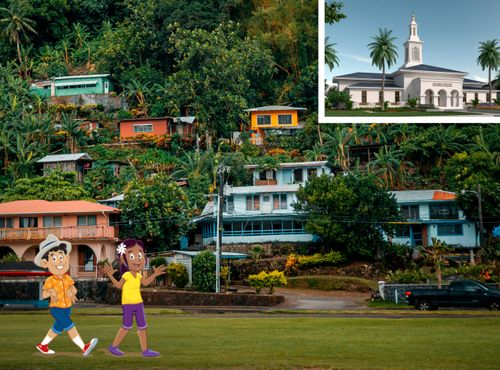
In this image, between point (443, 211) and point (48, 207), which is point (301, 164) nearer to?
point (443, 211)

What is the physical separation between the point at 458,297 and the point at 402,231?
750 inches

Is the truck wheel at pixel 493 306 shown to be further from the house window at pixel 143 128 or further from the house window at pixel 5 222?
the house window at pixel 143 128

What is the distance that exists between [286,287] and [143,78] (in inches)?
1187

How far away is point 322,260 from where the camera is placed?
47438mm

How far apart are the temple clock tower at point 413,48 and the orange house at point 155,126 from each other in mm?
34030

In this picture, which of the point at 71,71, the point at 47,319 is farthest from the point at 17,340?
the point at 71,71

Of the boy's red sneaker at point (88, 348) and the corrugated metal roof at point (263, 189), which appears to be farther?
the corrugated metal roof at point (263, 189)

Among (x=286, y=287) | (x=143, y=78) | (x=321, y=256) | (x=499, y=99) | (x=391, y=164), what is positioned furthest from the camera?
(x=143, y=78)

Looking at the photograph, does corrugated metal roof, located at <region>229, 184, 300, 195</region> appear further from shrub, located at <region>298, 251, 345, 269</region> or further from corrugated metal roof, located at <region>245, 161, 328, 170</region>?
shrub, located at <region>298, 251, 345, 269</region>

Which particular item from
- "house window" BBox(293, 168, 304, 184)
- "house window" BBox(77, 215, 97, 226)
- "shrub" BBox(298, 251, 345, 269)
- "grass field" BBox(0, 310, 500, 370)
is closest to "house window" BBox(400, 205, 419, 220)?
"shrub" BBox(298, 251, 345, 269)

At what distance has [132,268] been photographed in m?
16.9

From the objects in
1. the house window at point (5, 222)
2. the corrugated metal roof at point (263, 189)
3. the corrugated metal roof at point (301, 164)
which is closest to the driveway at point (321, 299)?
the corrugated metal roof at point (263, 189)

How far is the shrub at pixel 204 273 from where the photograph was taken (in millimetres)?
40750

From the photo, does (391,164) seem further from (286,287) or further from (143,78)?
(143,78)
